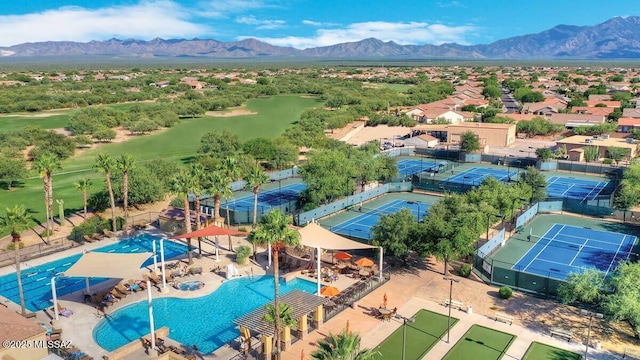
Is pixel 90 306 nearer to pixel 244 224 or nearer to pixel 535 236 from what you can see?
pixel 244 224

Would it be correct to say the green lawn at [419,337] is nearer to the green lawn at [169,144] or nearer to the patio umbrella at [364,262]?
the patio umbrella at [364,262]

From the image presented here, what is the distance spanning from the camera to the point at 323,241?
3106cm

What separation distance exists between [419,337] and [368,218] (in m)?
21.1

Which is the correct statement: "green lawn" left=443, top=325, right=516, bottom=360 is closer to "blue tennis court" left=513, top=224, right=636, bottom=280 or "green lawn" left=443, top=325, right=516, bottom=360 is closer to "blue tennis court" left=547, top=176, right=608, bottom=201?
"blue tennis court" left=513, top=224, right=636, bottom=280

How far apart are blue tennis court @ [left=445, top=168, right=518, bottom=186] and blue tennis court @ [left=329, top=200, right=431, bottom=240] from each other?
1097 cm

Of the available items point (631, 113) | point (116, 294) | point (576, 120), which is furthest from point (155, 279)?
point (631, 113)

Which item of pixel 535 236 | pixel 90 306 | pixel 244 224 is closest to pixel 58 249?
pixel 90 306

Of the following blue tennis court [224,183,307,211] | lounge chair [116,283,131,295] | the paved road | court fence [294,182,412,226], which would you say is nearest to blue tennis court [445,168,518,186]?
court fence [294,182,412,226]

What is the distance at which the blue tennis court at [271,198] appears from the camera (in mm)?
49053

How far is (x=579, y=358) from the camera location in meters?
22.6

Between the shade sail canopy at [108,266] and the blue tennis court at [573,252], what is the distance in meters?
24.6

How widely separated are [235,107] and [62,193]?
86.3m

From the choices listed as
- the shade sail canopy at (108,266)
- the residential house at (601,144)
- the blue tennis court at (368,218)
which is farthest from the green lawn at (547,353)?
the residential house at (601,144)

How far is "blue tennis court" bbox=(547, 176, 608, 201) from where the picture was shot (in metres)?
52.8
